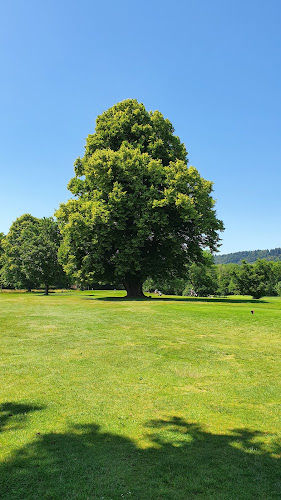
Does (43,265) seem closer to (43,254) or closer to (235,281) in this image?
(43,254)

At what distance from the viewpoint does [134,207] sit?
1219 inches

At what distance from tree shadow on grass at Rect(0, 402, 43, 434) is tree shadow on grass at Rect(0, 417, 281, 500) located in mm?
702

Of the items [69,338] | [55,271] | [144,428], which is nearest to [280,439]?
[144,428]

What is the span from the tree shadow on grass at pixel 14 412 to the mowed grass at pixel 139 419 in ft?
0.06

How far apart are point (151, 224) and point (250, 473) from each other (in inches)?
1103

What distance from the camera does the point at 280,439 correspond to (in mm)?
5117

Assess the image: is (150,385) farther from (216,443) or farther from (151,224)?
(151,224)

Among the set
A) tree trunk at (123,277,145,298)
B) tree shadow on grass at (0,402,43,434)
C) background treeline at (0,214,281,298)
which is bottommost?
tree shadow on grass at (0,402,43,434)

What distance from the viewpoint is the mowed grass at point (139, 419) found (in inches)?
154

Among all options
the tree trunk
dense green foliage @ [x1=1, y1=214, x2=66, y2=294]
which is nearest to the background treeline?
dense green foliage @ [x1=1, y1=214, x2=66, y2=294]

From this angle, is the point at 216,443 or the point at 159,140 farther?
the point at 159,140

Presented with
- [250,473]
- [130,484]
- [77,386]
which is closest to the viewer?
[130,484]

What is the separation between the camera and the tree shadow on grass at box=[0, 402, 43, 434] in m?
5.43

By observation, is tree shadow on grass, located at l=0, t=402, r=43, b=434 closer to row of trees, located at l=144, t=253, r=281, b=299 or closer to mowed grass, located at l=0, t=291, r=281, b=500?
mowed grass, located at l=0, t=291, r=281, b=500
